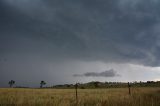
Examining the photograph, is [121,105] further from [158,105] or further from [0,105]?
[0,105]

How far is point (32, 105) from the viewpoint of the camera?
1317cm

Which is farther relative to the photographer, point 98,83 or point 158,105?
point 98,83

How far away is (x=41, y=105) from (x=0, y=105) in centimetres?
237

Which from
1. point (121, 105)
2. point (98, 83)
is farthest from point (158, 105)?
point (98, 83)

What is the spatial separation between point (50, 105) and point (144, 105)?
5543 mm

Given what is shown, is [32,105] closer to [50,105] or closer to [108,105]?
[50,105]

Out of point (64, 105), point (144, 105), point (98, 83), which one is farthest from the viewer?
point (98, 83)

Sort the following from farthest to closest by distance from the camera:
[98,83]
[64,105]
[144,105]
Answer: [98,83] < [144,105] < [64,105]

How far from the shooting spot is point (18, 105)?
12.9 m

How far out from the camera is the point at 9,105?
13.2 meters

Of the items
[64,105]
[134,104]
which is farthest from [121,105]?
[64,105]

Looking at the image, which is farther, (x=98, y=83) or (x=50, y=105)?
(x=98, y=83)

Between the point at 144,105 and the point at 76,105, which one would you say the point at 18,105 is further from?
the point at 144,105

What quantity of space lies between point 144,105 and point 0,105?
846 cm
